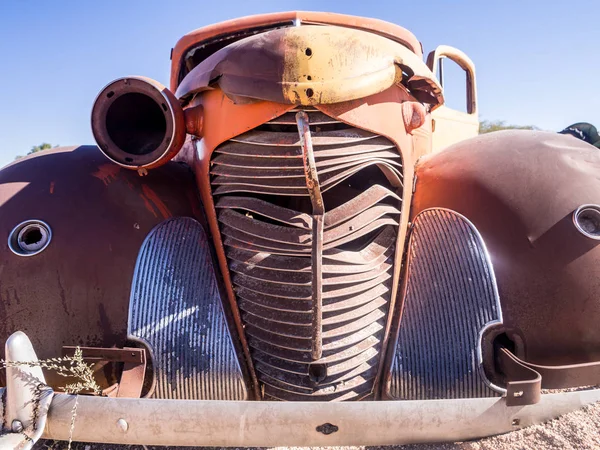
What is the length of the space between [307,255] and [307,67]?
2.26 feet

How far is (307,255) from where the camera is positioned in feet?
5.94

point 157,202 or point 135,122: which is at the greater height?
point 135,122

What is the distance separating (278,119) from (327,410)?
3.37ft

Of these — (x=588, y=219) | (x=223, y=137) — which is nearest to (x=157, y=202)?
(x=223, y=137)

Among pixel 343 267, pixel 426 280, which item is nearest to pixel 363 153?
pixel 343 267

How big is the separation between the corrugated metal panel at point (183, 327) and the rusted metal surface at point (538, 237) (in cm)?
103

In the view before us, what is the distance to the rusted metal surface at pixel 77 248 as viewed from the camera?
1.95 meters

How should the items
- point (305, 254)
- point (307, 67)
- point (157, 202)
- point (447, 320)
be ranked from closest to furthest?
point (307, 67) → point (305, 254) → point (447, 320) → point (157, 202)

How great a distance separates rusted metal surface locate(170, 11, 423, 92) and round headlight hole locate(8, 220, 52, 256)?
1.23m

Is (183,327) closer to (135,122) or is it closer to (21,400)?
(21,400)

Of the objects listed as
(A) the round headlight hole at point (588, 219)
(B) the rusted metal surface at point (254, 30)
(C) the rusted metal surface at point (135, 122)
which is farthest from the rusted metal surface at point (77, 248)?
(A) the round headlight hole at point (588, 219)

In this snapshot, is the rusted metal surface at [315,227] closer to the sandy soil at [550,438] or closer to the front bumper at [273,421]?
the front bumper at [273,421]

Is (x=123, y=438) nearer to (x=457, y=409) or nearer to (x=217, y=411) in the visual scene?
(x=217, y=411)

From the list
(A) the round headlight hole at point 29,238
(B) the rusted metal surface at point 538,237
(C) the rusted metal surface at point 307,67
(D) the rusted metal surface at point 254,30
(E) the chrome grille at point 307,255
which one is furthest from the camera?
(D) the rusted metal surface at point 254,30
